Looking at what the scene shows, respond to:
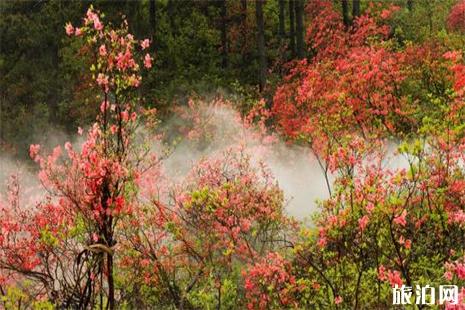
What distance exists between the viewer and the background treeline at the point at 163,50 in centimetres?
2769

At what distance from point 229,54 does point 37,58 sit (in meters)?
9.93

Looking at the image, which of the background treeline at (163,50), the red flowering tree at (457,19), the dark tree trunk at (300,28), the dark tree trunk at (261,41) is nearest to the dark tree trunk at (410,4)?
the background treeline at (163,50)

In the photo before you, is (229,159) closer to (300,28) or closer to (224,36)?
(300,28)

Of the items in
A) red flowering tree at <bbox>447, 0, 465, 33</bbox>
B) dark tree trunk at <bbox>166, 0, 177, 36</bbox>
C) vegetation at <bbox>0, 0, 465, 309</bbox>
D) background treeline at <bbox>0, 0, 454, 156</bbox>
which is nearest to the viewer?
vegetation at <bbox>0, 0, 465, 309</bbox>

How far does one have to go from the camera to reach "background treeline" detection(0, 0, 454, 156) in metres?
27.7

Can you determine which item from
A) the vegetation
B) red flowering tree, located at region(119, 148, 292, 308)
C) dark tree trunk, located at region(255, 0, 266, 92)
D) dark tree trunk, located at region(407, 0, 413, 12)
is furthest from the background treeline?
red flowering tree, located at region(119, 148, 292, 308)

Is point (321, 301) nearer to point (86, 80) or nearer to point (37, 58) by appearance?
point (86, 80)

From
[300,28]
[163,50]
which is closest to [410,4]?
[300,28]

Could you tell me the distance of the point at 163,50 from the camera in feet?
106

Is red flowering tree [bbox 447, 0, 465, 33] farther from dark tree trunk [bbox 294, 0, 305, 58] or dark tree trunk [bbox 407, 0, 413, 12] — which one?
dark tree trunk [bbox 294, 0, 305, 58]

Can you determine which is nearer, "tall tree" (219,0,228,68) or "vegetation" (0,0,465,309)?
"vegetation" (0,0,465,309)

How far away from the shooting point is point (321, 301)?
1006 cm

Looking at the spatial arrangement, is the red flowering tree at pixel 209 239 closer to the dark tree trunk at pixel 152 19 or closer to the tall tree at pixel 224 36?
the tall tree at pixel 224 36

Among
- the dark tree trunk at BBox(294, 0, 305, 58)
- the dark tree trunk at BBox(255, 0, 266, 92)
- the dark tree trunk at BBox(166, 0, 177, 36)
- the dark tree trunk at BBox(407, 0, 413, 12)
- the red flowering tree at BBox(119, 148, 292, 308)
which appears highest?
the dark tree trunk at BBox(407, 0, 413, 12)
